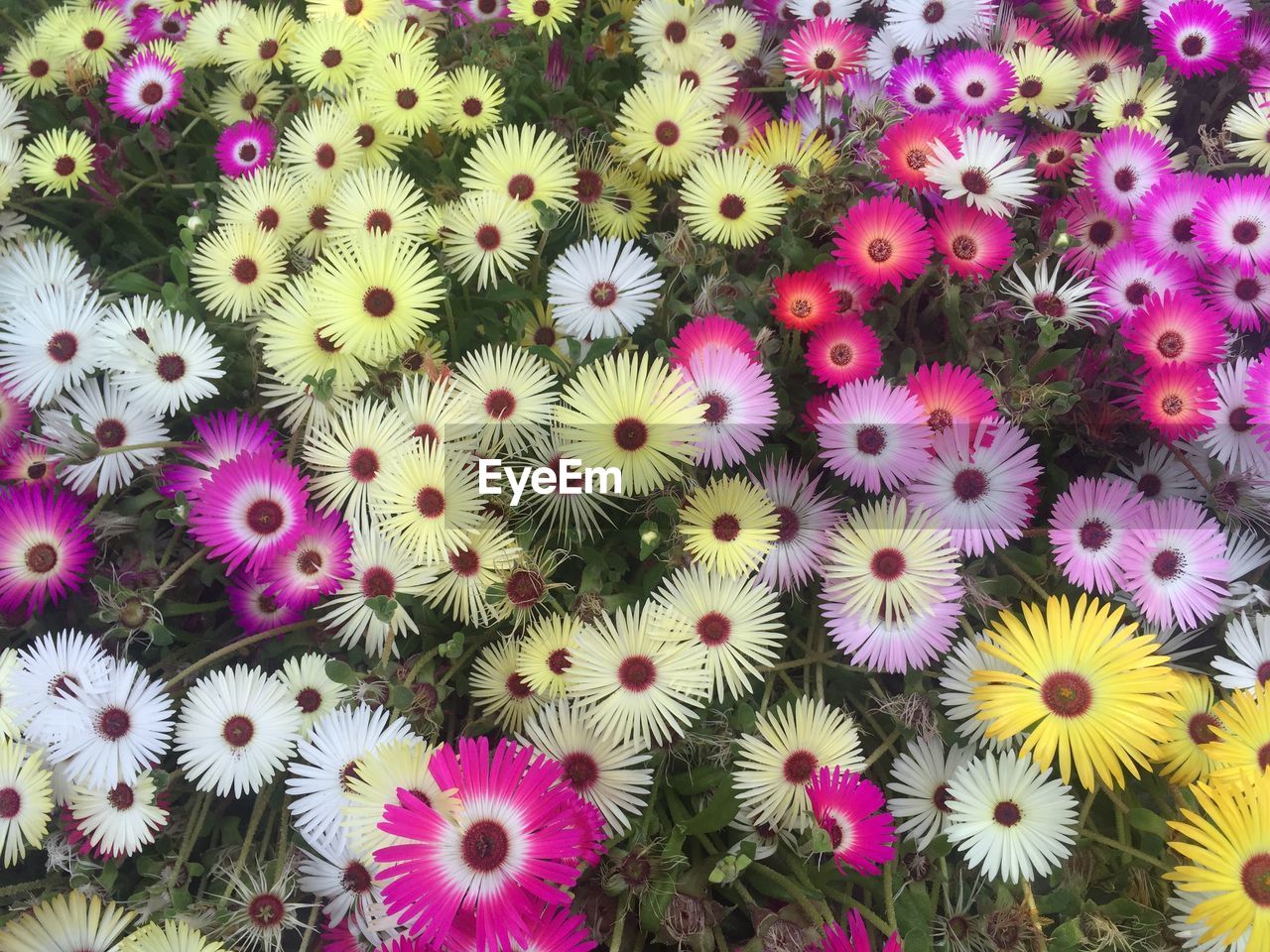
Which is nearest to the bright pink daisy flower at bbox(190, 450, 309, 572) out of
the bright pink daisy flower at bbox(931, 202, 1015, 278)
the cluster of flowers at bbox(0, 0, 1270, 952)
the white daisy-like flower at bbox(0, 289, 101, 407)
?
the cluster of flowers at bbox(0, 0, 1270, 952)

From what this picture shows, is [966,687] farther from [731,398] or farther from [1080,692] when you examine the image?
[731,398]

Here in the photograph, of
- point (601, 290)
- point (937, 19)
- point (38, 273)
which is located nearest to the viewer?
point (601, 290)

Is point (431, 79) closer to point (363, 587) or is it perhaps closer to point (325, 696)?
point (363, 587)

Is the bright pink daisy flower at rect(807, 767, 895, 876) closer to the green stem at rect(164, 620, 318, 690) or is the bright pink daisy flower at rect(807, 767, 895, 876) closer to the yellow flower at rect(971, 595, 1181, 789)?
the yellow flower at rect(971, 595, 1181, 789)

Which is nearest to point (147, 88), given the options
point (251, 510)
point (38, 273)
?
point (38, 273)

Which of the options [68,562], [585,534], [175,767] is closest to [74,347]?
[68,562]

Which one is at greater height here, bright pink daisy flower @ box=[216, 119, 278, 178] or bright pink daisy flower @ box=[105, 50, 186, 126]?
bright pink daisy flower @ box=[105, 50, 186, 126]
